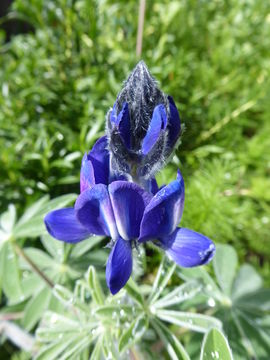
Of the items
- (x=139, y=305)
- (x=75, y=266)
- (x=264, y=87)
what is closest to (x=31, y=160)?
(x=75, y=266)

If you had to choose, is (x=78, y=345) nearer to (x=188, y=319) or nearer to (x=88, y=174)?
(x=188, y=319)

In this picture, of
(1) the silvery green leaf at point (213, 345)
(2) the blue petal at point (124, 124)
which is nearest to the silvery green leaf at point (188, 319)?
(1) the silvery green leaf at point (213, 345)

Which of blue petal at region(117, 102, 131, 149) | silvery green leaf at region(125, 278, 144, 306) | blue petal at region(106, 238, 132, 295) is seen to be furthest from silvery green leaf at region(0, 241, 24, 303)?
blue petal at region(117, 102, 131, 149)

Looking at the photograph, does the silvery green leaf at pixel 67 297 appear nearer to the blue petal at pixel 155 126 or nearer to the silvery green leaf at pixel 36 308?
the silvery green leaf at pixel 36 308

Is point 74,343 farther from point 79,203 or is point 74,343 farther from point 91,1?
point 91,1

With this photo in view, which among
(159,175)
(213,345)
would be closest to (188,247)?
(213,345)

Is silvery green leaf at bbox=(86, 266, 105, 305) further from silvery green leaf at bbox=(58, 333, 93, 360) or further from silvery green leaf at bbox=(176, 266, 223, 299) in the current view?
silvery green leaf at bbox=(176, 266, 223, 299)
